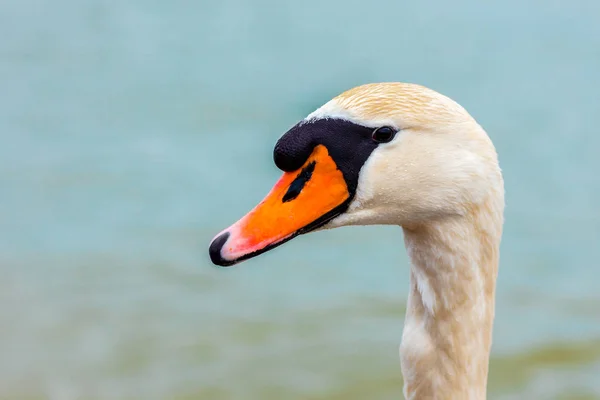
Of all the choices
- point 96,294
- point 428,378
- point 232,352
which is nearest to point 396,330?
point 232,352

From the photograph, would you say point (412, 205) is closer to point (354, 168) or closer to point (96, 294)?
point (354, 168)

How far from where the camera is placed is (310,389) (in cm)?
591

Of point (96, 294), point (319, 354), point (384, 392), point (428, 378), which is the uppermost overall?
point (96, 294)

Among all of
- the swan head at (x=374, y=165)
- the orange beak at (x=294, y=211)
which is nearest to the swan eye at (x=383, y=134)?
the swan head at (x=374, y=165)

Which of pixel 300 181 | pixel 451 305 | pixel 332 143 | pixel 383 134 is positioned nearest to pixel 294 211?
pixel 300 181

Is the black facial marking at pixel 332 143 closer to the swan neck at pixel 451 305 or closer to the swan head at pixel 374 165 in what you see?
the swan head at pixel 374 165

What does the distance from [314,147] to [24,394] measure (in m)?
3.91

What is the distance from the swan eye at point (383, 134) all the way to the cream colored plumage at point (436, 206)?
22 millimetres

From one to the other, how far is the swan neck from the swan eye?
0.29m

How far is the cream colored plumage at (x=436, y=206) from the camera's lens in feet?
8.73

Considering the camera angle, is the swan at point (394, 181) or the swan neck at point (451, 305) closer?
the swan at point (394, 181)

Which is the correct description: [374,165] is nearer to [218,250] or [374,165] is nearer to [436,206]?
[436,206]

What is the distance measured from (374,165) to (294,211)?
0.27 m

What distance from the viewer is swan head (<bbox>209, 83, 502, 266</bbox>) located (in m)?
2.66
